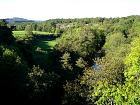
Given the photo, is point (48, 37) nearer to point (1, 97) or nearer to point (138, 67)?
point (1, 97)

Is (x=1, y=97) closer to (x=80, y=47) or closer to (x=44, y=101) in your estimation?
(x=44, y=101)

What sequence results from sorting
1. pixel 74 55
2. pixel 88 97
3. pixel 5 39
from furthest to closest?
pixel 74 55
pixel 5 39
pixel 88 97

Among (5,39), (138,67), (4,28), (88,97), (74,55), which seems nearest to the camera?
(138,67)

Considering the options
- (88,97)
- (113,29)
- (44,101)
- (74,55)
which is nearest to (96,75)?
(88,97)

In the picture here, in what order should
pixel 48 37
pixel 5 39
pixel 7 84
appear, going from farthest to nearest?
pixel 48 37, pixel 5 39, pixel 7 84

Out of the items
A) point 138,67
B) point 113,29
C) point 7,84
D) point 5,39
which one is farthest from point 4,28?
point 113,29

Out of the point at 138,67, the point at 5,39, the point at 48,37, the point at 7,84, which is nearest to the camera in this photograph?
the point at 138,67

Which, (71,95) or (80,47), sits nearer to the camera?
(71,95)

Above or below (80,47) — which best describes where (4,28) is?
above

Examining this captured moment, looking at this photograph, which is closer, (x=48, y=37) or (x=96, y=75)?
(x=96, y=75)
